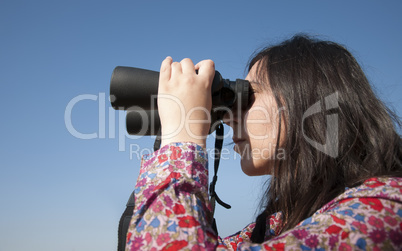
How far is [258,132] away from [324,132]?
22cm

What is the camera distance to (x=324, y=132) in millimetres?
1135

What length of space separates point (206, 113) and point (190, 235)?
378 millimetres

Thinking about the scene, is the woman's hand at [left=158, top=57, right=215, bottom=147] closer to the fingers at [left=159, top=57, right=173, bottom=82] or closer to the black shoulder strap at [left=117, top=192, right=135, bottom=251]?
the fingers at [left=159, top=57, right=173, bottom=82]

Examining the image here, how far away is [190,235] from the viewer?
77 cm

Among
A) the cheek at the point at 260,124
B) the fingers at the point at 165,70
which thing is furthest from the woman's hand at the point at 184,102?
the cheek at the point at 260,124

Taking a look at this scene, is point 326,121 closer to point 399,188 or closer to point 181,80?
point 399,188

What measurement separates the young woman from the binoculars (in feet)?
0.17

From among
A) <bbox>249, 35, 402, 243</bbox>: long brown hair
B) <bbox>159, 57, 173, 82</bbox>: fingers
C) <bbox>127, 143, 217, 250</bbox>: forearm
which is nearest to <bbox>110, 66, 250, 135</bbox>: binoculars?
<bbox>159, 57, 173, 82</bbox>: fingers

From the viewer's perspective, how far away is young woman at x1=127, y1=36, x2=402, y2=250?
2.56 ft

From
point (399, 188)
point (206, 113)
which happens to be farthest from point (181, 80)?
point (399, 188)

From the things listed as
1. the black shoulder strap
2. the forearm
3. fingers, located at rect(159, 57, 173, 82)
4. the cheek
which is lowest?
the black shoulder strap

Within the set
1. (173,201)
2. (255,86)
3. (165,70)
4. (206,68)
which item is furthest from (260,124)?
(173,201)

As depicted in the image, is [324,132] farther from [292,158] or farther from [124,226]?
[124,226]

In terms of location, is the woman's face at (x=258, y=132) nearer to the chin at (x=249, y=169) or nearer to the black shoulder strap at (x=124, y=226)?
the chin at (x=249, y=169)
